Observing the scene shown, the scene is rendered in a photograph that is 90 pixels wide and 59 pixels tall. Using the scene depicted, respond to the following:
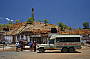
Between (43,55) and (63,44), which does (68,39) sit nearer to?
(63,44)

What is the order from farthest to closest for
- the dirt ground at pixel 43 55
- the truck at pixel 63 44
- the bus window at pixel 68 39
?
1. the bus window at pixel 68 39
2. the truck at pixel 63 44
3. the dirt ground at pixel 43 55

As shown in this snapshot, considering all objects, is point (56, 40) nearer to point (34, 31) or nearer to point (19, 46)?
point (19, 46)

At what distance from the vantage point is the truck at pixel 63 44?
89.6ft

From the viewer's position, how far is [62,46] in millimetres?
27438

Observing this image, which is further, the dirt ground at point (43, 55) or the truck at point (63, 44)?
the truck at point (63, 44)

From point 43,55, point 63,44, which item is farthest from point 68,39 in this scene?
point 43,55

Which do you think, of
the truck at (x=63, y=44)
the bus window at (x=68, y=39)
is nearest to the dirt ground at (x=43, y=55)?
the truck at (x=63, y=44)

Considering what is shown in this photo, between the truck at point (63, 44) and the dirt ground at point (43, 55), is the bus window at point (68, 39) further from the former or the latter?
the dirt ground at point (43, 55)

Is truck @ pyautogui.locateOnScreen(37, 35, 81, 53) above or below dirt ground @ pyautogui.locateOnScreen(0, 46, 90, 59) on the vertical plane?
above

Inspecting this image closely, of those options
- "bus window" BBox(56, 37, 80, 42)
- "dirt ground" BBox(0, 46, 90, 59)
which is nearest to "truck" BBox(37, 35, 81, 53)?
"bus window" BBox(56, 37, 80, 42)

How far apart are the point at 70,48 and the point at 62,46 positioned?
1.27 meters

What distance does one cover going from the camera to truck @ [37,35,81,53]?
27312 mm

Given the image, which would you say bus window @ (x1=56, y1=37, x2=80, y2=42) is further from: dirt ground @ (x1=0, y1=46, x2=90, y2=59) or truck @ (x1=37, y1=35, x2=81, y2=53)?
dirt ground @ (x1=0, y1=46, x2=90, y2=59)

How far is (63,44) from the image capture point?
2745 centimetres
